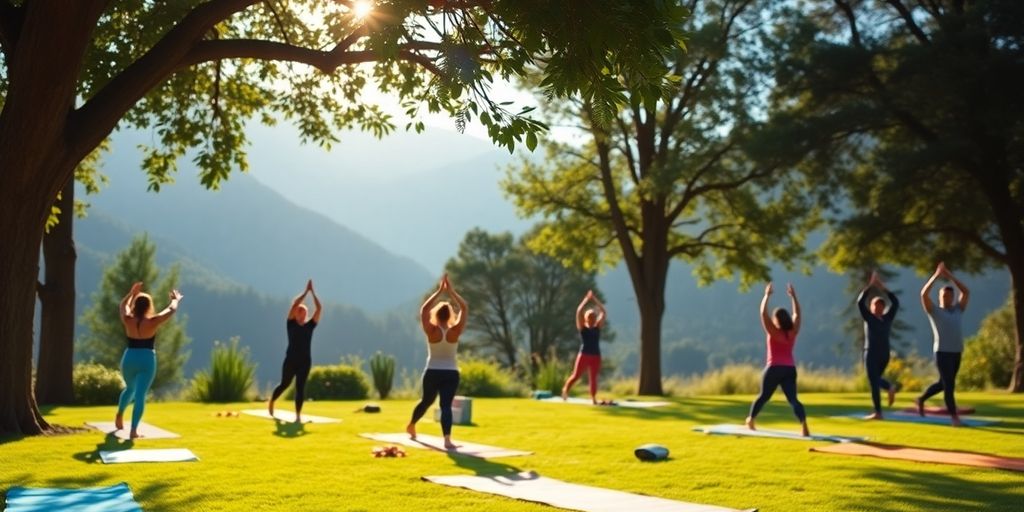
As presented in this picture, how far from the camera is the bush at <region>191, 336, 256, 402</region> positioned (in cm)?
1906

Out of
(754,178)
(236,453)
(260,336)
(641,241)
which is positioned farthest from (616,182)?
(260,336)

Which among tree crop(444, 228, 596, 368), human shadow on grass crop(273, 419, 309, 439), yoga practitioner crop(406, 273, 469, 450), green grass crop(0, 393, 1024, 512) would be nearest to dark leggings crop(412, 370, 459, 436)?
yoga practitioner crop(406, 273, 469, 450)

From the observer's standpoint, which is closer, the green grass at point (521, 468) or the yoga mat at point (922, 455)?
the green grass at point (521, 468)

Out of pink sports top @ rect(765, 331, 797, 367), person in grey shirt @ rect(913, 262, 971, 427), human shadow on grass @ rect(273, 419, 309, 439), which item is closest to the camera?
human shadow on grass @ rect(273, 419, 309, 439)

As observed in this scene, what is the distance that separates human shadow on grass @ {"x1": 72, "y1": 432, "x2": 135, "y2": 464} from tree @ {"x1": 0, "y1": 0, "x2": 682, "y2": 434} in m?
1.02

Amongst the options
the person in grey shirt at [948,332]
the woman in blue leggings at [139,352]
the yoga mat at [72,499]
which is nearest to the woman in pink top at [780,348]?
the person in grey shirt at [948,332]

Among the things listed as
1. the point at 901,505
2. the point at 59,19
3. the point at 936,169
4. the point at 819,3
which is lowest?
the point at 901,505

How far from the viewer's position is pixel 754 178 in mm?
25281

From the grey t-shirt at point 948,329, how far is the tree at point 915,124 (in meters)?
9.79

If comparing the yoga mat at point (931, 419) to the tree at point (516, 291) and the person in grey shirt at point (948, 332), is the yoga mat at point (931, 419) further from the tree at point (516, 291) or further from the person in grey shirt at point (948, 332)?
the tree at point (516, 291)

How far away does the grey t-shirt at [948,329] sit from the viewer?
12.8 metres

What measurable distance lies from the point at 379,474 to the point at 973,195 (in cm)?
2056

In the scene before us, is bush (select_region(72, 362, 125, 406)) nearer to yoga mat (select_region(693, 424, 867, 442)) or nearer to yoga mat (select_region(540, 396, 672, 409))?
yoga mat (select_region(540, 396, 672, 409))

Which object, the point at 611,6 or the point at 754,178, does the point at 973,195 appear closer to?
the point at 754,178
